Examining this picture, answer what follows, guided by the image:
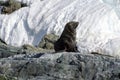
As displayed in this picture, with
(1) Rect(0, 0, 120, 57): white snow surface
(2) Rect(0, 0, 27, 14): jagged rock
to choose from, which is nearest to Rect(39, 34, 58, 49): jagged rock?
(1) Rect(0, 0, 120, 57): white snow surface

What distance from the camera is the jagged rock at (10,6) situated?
1040 inches

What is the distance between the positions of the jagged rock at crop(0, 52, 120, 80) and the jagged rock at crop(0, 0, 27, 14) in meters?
17.1

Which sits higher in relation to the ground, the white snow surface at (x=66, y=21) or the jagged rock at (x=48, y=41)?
the white snow surface at (x=66, y=21)

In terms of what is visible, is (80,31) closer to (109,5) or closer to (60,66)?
(109,5)

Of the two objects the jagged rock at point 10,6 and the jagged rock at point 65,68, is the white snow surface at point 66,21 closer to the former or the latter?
the jagged rock at point 10,6

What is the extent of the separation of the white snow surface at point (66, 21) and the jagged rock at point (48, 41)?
37.4 inches

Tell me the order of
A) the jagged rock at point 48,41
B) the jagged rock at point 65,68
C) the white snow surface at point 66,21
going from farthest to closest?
1. the white snow surface at point 66,21
2. the jagged rock at point 48,41
3. the jagged rock at point 65,68

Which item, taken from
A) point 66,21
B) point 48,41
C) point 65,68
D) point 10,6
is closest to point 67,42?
point 65,68

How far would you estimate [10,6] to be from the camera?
27125mm

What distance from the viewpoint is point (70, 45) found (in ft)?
44.1

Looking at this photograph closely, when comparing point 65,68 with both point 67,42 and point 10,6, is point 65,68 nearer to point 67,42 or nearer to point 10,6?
point 67,42

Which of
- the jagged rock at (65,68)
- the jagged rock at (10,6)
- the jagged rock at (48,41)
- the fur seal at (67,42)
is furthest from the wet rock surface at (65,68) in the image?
the jagged rock at (10,6)

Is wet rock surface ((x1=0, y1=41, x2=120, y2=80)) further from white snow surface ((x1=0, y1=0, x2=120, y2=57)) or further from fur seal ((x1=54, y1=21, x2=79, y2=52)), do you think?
white snow surface ((x1=0, y1=0, x2=120, y2=57))

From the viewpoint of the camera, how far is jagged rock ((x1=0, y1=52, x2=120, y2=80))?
29.3ft
